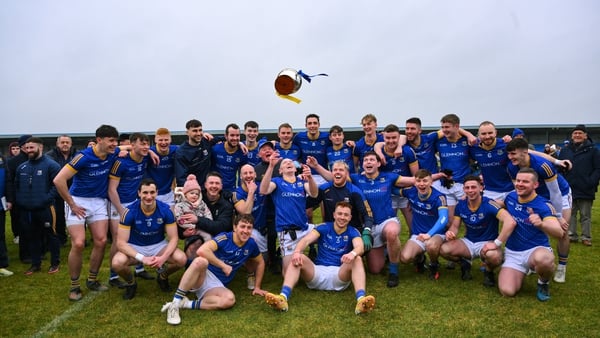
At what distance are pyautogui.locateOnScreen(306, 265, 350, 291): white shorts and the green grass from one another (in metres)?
0.10

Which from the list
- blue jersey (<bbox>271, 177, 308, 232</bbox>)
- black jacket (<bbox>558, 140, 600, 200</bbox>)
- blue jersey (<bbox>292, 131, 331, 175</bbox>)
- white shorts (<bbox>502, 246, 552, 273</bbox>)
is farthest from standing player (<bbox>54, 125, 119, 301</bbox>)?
black jacket (<bbox>558, 140, 600, 200</bbox>)

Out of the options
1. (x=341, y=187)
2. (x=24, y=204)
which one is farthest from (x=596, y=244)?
(x=24, y=204)

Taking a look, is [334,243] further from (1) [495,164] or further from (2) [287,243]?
(1) [495,164]

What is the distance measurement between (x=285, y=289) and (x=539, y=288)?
2795 millimetres

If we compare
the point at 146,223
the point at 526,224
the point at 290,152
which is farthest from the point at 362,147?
the point at 146,223

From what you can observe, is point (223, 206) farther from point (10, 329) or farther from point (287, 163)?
point (10, 329)

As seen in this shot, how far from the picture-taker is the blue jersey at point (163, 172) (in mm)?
5891

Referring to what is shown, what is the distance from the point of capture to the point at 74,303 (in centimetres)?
465

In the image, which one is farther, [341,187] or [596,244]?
[596,244]

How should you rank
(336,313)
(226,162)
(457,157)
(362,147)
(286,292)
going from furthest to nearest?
(362,147), (226,162), (457,157), (286,292), (336,313)

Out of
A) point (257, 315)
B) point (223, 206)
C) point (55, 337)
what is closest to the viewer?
point (55, 337)

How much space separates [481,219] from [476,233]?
0.78 feet

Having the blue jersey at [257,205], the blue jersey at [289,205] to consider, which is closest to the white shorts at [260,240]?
the blue jersey at [257,205]

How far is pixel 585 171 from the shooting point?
7422 mm
